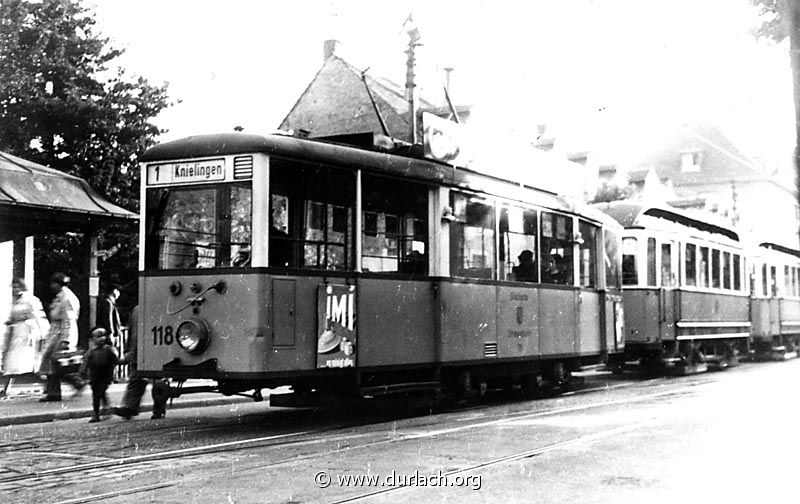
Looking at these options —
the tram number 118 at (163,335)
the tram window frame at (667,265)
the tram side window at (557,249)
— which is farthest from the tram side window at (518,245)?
the tram window frame at (667,265)

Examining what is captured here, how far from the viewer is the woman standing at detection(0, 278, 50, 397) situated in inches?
571

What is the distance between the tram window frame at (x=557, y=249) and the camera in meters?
15.1

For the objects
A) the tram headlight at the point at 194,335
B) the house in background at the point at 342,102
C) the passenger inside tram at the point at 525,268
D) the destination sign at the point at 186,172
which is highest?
the house in background at the point at 342,102

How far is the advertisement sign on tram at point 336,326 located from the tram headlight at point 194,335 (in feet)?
3.91

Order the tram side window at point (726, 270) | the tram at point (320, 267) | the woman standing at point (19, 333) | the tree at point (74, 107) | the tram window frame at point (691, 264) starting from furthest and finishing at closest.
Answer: the tree at point (74, 107) → the tram side window at point (726, 270) → the tram window frame at point (691, 264) → the woman standing at point (19, 333) → the tram at point (320, 267)

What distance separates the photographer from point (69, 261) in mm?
28016

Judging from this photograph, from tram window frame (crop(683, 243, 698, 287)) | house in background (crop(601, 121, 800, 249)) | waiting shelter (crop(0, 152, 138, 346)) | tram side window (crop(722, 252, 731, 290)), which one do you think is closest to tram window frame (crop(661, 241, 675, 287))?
tram window frame (crop(683, 243, 698, 287))

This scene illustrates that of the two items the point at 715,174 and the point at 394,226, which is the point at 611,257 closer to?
the point at 394,226

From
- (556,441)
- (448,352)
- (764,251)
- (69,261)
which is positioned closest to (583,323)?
(448,352)

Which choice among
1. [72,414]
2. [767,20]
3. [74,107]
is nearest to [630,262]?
[767,20]

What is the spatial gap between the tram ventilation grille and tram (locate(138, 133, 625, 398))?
0.01 meters

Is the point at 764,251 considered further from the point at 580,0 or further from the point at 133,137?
the point at 580,0

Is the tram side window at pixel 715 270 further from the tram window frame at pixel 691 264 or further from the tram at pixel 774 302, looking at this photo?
the tram at pixel 774 302

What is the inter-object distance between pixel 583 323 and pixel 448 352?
4.42m
